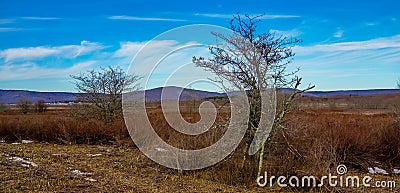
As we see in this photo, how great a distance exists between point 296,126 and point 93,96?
29.1ft

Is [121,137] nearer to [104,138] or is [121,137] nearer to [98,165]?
[104,138]

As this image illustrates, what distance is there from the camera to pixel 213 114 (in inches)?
249

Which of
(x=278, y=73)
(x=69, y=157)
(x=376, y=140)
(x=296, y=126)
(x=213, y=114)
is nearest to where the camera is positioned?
(x=278, y=73)

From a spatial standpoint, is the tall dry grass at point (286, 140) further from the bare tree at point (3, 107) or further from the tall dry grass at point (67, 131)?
the bare tree at point (3, 107)

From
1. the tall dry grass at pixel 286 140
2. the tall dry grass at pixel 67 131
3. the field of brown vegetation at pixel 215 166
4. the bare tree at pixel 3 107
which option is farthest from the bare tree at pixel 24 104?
the field of brown vegetation at pixel 215 166

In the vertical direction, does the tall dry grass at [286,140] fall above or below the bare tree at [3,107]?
below

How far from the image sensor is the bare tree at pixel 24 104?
1348 inches

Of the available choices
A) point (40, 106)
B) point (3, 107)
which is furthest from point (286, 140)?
point (40, 106)

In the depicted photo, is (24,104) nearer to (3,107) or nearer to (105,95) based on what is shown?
(3,107)

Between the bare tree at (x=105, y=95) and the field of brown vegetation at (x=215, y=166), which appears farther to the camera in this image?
the bare tree at (x=105, y=95)

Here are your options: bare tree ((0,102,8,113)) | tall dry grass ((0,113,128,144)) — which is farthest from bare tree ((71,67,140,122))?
bare tree ((0,102,8,113))

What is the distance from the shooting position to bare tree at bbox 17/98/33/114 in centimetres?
3425

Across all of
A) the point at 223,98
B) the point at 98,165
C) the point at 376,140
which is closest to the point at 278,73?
the point at 223,98

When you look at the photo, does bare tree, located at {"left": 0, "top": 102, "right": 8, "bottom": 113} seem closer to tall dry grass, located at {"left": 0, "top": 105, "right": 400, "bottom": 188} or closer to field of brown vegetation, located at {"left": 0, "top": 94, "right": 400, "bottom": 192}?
→ tall dry grass, located at {"left": 0, "top": 105, "right": 400, "bottom": 188}
